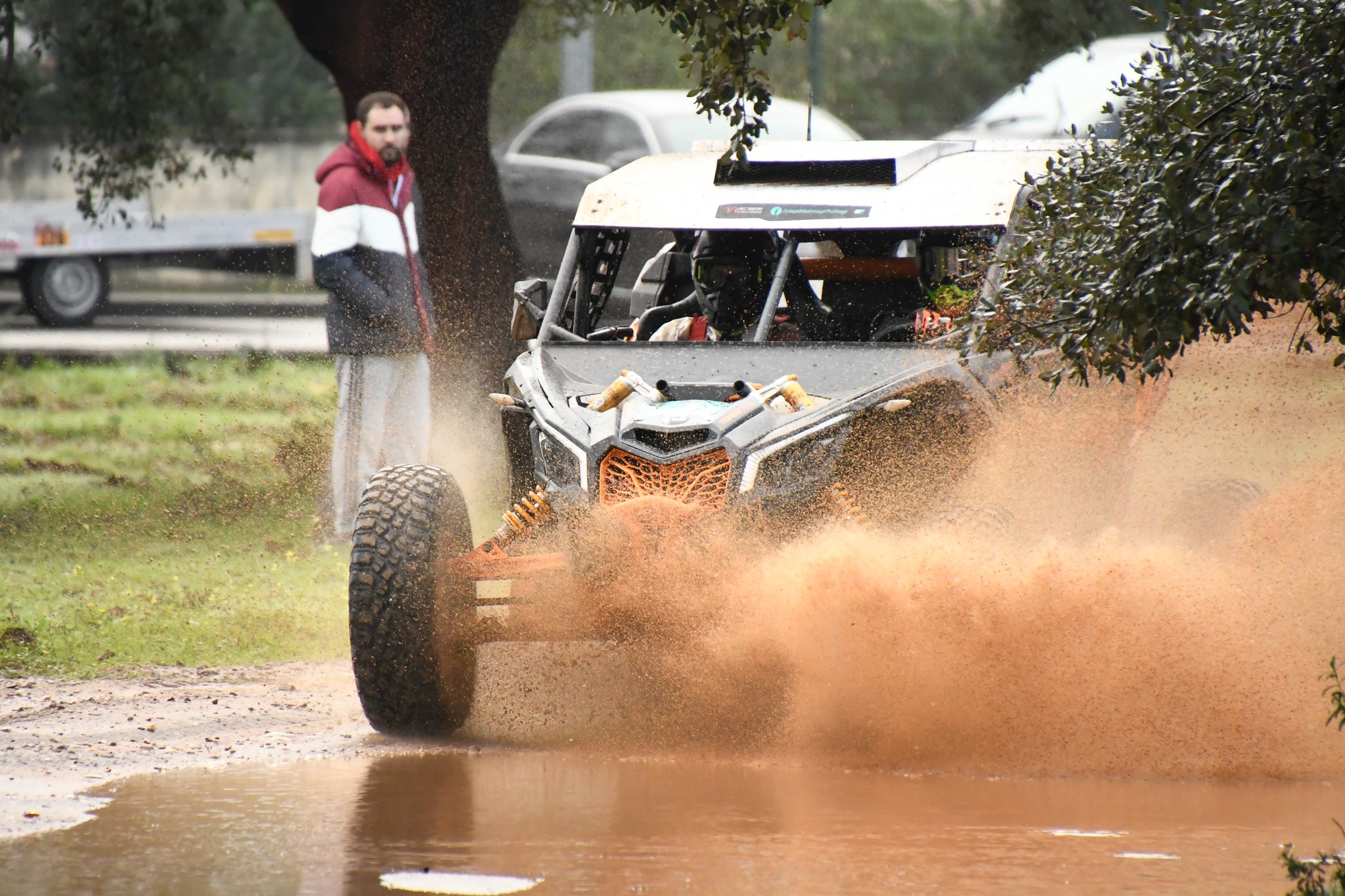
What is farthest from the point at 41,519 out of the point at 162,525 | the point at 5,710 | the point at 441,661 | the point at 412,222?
the point at 441,661

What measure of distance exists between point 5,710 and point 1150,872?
13.9 feet

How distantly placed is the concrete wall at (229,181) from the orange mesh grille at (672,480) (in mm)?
26346

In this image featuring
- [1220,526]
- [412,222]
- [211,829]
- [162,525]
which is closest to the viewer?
[211,829]

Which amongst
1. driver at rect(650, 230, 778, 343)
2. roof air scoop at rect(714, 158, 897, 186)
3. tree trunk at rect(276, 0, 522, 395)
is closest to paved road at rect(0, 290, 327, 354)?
tree trunk at rect(276, 0, 522, 395)

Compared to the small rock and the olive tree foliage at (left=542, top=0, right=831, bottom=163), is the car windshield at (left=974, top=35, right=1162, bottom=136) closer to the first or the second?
the olive tree foliage at (left=542, top=0, right=831, bottom=163)

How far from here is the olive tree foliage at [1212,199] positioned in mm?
4023

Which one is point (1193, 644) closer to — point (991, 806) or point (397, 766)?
point (991, 806)

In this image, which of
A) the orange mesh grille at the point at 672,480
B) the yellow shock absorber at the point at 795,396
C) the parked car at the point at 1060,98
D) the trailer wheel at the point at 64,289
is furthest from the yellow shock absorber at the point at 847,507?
the trailer wheel at the point at 64,289

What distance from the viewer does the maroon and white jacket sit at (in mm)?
9805

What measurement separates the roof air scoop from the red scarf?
299cm

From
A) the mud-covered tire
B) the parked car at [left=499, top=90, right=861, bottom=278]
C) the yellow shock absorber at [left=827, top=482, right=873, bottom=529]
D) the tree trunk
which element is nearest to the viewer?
the mud-covered tire

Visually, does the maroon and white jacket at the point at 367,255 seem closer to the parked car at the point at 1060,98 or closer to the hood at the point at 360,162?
the hood at the point at 360,162

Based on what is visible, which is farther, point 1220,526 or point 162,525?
point 162,525

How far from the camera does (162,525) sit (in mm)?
10742
